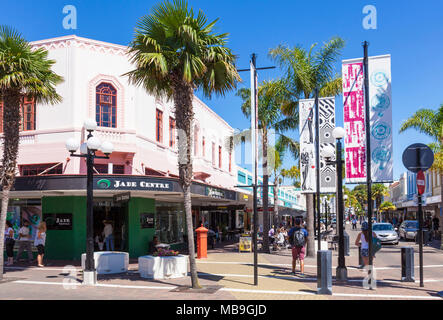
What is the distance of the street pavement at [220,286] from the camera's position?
984 centimetres

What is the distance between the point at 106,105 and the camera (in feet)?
62.2

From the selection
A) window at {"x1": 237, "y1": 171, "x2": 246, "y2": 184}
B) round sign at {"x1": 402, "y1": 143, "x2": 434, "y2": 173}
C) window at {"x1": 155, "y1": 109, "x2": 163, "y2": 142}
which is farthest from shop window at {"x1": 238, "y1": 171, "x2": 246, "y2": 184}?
round sign at {"x1": 402, "y1": 143, "x2": 434, "y2": 173}

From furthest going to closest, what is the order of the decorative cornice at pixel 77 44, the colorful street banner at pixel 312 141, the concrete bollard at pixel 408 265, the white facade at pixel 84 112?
1. the decorative cornice at pixel 77 44
2. the white facade at pixel 84 112
3. the colorful street banner at pixel 312 141
4. the concrete bollard at pixel 408 265

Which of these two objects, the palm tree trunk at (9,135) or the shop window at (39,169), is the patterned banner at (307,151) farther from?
the palm tree trunk at (9,135)

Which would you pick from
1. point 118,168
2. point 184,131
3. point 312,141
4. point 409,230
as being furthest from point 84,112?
point 409,230

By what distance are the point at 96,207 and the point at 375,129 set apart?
494 inches

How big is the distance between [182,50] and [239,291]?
612cm

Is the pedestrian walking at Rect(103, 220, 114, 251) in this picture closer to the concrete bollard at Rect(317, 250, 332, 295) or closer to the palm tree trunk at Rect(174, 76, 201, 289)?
the palm tree trunk at Rect(174, 76, 201, 289)

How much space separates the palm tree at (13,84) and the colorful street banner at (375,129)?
9.06 m

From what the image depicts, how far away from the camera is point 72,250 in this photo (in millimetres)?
17578

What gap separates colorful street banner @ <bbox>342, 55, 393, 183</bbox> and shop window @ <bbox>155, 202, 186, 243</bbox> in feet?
35.8

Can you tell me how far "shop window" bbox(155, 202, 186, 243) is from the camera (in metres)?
21.0

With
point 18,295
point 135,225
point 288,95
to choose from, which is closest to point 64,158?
point 135,225

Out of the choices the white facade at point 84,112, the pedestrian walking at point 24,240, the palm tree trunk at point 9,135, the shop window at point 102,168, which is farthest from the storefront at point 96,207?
the palm tree trunk at point 9,135
